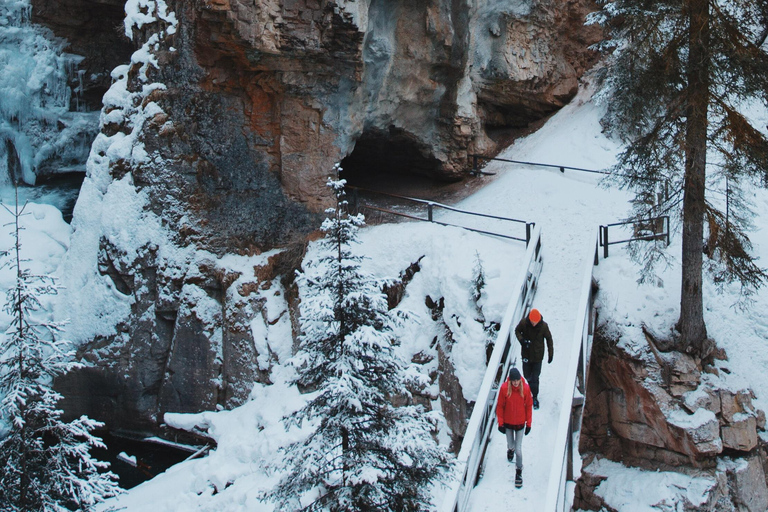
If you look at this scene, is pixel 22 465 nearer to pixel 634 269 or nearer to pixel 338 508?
pixel 338 508

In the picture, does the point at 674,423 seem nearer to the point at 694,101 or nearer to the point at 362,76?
the point at 694,101

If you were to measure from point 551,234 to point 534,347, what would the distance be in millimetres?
5711

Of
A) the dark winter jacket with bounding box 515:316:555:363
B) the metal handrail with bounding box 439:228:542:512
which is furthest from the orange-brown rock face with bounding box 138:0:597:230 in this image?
the dark winter jacket with bounding box 515:316:555:363

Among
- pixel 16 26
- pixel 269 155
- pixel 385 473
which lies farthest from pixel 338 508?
pixel 16 26

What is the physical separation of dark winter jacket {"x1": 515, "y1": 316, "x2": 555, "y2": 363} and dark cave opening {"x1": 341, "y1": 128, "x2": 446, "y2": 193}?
9.70 meters

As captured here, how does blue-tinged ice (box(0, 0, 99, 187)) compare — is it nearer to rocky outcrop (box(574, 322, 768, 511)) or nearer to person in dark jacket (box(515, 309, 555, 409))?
person in dark jacket (box(515, 309, 555, 409))

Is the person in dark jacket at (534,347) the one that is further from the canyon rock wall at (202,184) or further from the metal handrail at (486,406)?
the canyon rock wall at (202,184)

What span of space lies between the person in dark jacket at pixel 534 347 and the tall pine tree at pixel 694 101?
343 centimetres

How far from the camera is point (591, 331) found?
40.4 feet

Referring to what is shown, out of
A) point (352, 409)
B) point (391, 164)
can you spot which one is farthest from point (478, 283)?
point (391, 164)

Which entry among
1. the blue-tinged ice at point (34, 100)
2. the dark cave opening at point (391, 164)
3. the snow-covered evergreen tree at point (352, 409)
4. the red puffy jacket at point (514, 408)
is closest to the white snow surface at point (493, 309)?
the red puffy jacket at point (514, 408)

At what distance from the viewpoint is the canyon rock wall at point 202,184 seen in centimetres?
1570

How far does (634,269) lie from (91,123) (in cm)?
1690

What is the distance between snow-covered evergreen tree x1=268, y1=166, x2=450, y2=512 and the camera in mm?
7047
